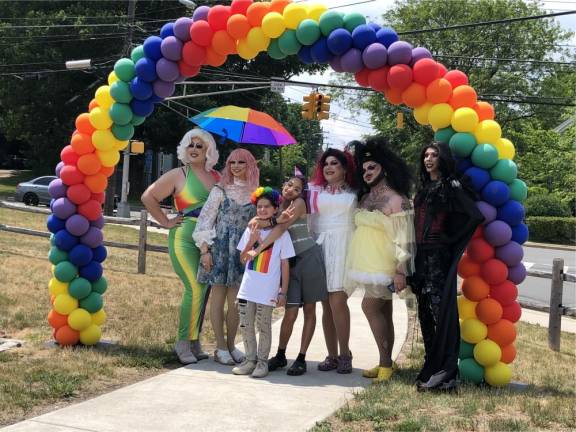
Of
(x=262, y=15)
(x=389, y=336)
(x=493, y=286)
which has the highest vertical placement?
(x=262, y=15)

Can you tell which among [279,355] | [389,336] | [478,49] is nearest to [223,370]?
[279,355]

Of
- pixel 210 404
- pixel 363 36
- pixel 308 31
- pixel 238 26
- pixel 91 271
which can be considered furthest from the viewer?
pixel 91 271

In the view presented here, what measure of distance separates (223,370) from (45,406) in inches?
68.0

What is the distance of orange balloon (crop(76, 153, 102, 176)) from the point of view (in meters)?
6.59

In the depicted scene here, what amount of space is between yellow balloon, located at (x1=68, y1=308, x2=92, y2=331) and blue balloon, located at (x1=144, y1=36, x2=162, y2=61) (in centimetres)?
260

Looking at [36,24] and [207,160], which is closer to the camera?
[207,160]

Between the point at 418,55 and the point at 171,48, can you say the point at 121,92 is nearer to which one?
the point at 171,48

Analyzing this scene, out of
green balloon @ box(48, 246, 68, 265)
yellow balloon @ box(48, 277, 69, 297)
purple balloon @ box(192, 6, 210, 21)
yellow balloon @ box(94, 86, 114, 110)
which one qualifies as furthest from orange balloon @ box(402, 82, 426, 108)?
yellow balloon @ box(48, 277, 69, 297)

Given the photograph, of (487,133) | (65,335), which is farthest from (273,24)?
(65,335)

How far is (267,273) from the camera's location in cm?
583

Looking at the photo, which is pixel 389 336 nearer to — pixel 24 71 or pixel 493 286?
pixel 493 286

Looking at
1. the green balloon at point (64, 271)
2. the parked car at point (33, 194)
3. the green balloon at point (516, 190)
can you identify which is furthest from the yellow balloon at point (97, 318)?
the parked car at point (33, 194)

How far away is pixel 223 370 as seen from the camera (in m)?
6.03

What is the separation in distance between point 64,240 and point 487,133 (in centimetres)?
413
